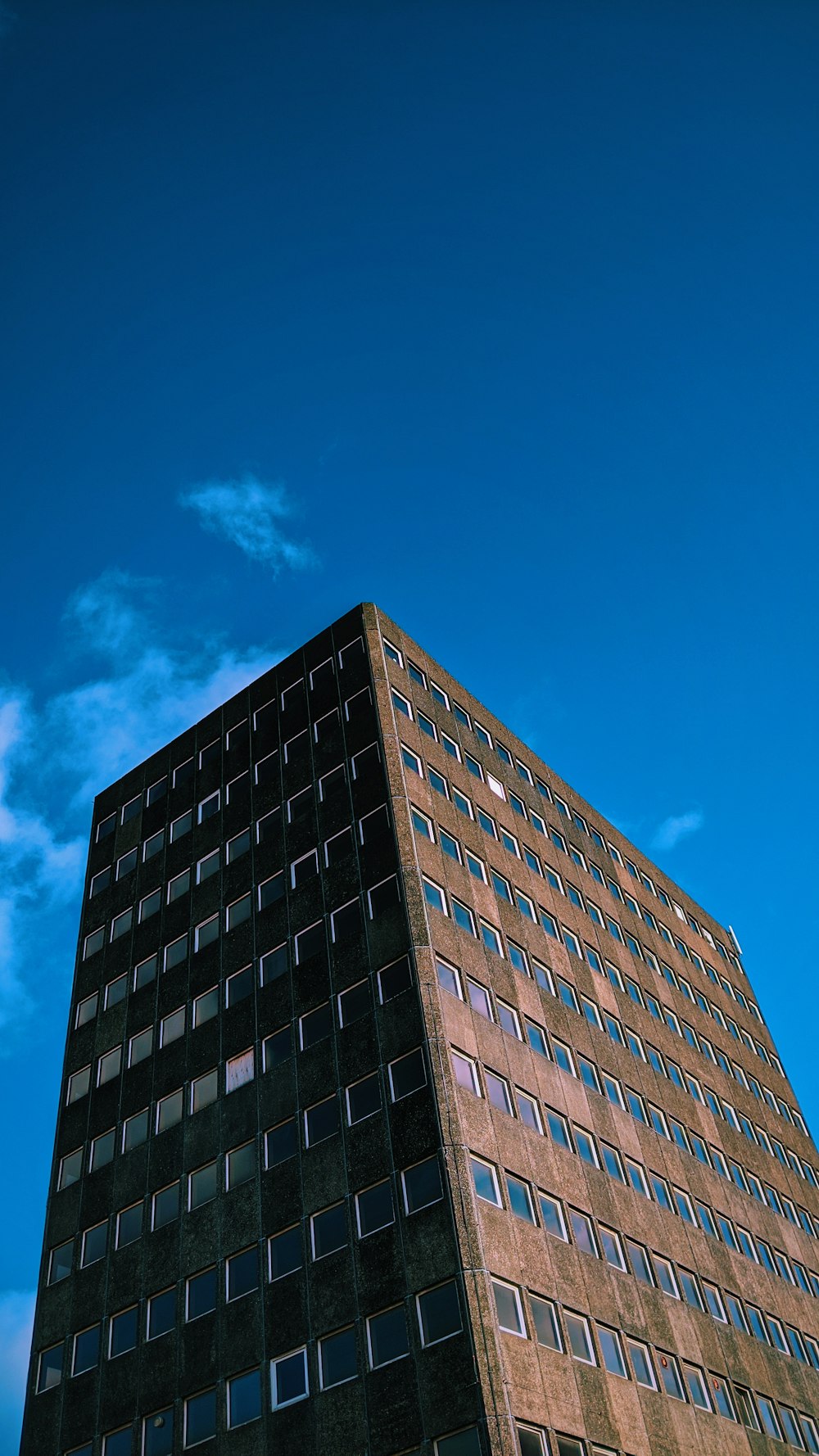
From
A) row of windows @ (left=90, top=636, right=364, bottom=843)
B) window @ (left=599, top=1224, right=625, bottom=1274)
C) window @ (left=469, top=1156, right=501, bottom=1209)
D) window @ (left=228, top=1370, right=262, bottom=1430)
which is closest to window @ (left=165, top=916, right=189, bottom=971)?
row of windows @ (left=90, top=636, right=364, bottom=843)

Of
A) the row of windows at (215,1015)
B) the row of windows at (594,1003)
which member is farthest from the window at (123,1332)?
the row of windows at (594,1003)

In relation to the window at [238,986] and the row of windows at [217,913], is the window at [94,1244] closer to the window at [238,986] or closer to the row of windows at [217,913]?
the window at [238,986]

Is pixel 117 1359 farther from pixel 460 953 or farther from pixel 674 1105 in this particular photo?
pixel 674 1105

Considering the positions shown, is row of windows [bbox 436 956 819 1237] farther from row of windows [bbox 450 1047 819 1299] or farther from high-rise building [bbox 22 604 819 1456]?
row of windows [bbox 450 1047 819 1299]

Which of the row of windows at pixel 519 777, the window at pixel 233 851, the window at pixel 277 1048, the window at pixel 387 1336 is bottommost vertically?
the window at pixel 387 1336

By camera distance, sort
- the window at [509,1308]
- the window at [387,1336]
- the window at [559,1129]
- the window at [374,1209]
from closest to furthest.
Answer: the window at [387,1336]
the window at [509,1308]
the window at [374,1209]
the window at [559,1129]

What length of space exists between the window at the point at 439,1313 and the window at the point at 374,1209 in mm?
2700

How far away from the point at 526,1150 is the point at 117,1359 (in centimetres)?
1541

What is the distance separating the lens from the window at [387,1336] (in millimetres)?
36000

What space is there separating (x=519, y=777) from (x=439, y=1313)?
29.6m

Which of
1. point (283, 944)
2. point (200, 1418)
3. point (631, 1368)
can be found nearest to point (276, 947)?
point (283, 944)

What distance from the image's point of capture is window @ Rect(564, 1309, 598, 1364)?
38.8 meters

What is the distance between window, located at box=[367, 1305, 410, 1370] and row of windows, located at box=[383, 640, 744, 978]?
24.3 meters

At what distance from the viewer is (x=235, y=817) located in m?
55.7
